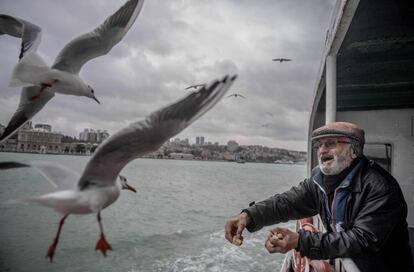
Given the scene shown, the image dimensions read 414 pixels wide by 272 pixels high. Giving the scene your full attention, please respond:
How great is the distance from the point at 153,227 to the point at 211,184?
11.0 meters

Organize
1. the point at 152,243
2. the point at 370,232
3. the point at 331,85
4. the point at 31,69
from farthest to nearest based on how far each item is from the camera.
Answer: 1. the point at 152,243
2. the point at 331,85
3. the point at 370,232
4. the point at 31,69

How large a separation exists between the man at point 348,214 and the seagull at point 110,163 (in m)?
1.06

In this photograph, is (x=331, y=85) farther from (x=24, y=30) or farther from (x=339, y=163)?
(x=24, y=30)

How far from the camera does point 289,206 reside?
193 cm

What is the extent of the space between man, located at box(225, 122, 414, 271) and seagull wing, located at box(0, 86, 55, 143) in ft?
3.93

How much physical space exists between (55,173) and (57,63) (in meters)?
0.27

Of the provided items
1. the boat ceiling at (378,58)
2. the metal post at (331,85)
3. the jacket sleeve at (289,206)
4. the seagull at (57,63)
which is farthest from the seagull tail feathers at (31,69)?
the metal post at (331,85)

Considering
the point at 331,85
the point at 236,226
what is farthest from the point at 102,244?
the point at 331,85

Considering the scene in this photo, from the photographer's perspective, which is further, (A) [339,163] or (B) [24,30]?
(A) [339,163]

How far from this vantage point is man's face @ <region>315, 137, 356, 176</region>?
169 centimetres

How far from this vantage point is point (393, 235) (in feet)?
4.79

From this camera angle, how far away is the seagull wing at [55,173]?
2.11 feet

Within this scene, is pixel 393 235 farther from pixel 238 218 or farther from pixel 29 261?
pixel 29 261

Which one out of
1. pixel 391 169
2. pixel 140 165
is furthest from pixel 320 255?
pixel 391 169
